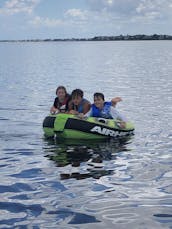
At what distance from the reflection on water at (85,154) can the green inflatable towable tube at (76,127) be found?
0.68ft

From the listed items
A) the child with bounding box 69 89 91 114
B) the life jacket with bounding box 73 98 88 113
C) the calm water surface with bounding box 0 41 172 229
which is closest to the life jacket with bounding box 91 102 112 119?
the child with bounding box 69 89 91 114

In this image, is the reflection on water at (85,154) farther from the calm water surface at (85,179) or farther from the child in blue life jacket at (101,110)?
the child in blue life jacket at (101,110)

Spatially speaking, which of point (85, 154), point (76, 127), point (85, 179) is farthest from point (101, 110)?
point (85, 179)

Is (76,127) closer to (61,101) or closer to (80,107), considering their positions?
(80,107)

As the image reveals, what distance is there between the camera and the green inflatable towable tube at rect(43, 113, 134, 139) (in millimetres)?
13206

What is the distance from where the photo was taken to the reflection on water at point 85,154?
385 inches

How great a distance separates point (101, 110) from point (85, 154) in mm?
2594

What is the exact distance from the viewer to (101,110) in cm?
1395

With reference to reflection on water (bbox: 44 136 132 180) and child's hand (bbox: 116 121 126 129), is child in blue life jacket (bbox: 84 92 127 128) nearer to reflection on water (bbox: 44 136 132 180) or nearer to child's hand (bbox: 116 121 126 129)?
child's hand (bbox: 116 121 126 129)

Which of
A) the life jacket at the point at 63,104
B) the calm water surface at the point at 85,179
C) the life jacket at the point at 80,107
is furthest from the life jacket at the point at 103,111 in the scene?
the calm water surface at the point at 85,179

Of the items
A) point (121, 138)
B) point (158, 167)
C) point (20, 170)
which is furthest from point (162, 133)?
point (20, 170)

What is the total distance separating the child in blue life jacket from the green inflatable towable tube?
37cm

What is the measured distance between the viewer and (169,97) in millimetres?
24891

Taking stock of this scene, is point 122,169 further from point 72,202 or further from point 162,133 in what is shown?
point 162,133
